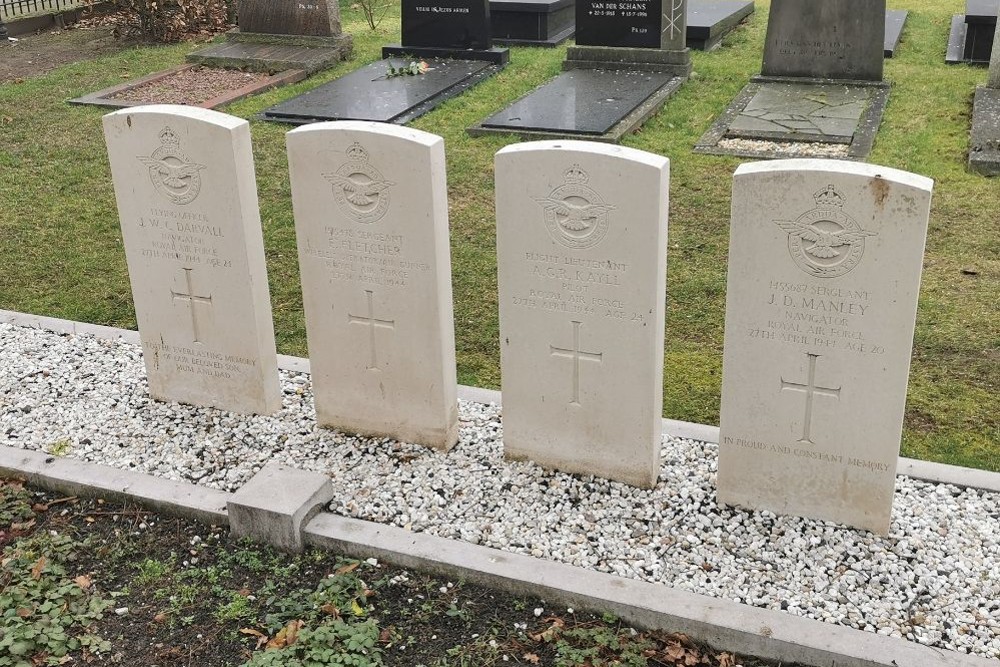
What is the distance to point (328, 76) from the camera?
12.5 metres

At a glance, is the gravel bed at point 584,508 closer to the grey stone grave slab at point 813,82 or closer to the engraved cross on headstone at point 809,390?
the engraved cross on headstone at point 809,390

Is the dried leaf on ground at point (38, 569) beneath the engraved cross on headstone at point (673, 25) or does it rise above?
beneath

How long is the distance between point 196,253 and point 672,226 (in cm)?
378

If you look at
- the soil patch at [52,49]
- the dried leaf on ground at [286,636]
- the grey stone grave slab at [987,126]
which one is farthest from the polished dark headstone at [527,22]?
the dried leaf on ground at [286,636]

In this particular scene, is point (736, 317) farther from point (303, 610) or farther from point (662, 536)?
point (303, 610)

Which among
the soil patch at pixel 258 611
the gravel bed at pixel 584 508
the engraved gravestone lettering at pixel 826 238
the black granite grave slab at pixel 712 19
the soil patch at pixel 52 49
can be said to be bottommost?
the soil patch at pixel 258 611

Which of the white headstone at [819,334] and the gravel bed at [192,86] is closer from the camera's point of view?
the white headstone at [819,334]

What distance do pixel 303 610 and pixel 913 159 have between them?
6.97 m

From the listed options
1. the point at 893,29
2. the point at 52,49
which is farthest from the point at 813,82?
the point at 52,49

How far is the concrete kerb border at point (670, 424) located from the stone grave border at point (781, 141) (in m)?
4.49

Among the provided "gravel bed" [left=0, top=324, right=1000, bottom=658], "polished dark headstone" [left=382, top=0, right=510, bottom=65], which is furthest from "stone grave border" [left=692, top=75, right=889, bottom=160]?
"gravel bed" [left=0, top=324, right=1000, bottom=658]

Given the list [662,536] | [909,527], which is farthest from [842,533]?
[662,536]

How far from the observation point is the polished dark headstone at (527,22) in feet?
44.8

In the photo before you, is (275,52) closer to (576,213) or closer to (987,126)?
(987,126)
